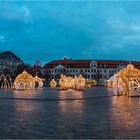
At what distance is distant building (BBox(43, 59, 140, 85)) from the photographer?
15538 centimetres

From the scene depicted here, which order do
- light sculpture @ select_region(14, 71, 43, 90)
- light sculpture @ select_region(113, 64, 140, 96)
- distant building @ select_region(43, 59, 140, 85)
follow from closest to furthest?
1. light sculpture @ select_region(113, 64, 140, 96)
2. light sculpture @ select_region(14, 71, 43, 90)
3. distant building @ select_region(43, 59, 140, 85)

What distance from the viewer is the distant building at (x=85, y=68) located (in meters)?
155

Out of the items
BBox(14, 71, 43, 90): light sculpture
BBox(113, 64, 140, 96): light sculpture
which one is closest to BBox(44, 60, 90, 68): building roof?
BBox(14, 71, 43, 90): light sculpture

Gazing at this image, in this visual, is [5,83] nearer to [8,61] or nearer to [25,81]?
[25,81]

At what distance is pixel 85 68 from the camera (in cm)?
15712

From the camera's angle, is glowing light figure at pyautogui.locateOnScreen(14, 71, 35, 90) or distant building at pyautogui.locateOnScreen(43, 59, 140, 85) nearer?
glowing light figure at pyautogui.locateOnScreen(14, 71, 35, 90)

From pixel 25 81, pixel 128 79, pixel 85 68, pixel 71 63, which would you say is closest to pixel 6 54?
pixel 71 63

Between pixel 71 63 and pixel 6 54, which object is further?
pixel 71 63

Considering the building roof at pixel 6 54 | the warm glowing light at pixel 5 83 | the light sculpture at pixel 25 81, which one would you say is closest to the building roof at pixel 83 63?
the building roof at pixel 6 54

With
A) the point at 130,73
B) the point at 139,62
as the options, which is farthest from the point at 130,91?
the point at 139,62

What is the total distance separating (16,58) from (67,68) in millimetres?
23028

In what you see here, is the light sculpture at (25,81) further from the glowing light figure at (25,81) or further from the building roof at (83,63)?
the building roof at (83,63)

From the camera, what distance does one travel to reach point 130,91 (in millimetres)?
31484

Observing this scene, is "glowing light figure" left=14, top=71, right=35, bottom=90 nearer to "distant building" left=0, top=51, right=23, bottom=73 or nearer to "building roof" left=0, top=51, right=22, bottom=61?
"distant building" left=0, top=51, right=23, bottom=73
